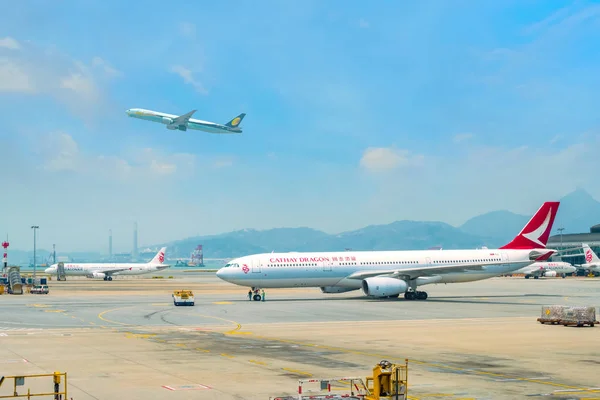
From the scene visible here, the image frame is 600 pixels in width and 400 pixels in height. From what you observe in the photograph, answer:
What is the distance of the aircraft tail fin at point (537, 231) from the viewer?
7350 centimetres

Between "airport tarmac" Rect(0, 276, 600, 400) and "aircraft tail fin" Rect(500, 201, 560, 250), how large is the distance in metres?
17.2

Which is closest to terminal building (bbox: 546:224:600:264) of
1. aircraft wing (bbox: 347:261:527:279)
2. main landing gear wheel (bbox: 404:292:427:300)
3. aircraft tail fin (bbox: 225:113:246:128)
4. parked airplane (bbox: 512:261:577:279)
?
parked airplane (bbox: 512:261:577:279)

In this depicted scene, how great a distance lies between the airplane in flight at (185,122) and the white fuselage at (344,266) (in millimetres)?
68785

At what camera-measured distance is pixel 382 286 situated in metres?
65.3

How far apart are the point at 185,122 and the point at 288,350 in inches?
4147

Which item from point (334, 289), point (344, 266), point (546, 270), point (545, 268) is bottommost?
point (334, 289)

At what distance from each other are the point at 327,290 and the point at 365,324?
2663cm

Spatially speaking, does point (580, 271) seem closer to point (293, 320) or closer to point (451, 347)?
point (293, 320)

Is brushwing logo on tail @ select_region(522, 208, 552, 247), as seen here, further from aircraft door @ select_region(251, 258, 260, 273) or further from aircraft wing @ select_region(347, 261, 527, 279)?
aircraft door @ select_region(251, 258, 260, 273)

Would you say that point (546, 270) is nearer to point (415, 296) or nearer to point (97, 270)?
point (415, 296)

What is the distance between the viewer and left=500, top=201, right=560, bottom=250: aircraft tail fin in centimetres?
7350

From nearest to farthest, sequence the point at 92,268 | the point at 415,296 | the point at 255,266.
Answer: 1. the point at 255,266
2. the point at 415,296
3. the point at 92,268

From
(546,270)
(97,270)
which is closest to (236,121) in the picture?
(97,270)

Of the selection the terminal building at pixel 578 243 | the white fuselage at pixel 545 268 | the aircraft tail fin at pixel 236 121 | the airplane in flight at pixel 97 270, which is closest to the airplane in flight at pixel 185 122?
the aircraft tail fin at pixel 236 121
